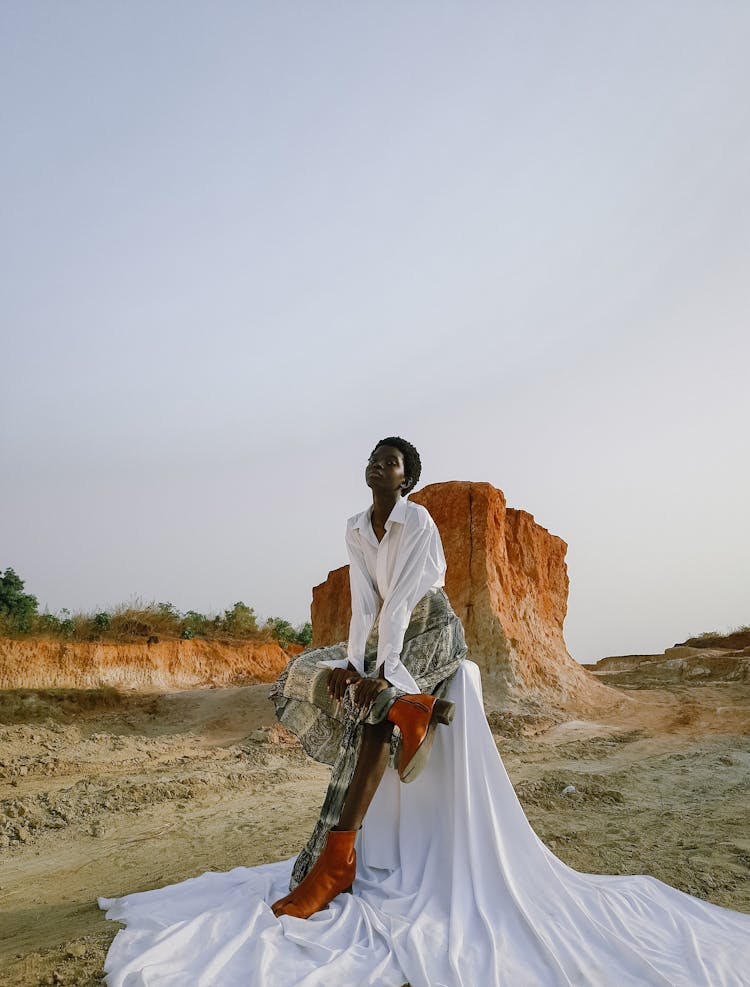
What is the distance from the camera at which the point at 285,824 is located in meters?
4.95

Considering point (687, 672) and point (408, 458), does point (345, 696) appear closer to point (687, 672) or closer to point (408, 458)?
point (408, 458)

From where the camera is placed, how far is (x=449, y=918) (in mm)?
2514

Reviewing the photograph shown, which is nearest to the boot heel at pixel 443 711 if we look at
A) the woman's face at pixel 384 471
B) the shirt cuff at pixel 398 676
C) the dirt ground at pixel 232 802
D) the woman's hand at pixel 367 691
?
the shirt cuff at pixel 398 676

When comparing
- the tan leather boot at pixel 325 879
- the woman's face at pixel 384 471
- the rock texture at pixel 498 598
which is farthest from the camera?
the rock texture at pixel 498 598

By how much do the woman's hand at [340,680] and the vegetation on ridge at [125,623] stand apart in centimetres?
1215

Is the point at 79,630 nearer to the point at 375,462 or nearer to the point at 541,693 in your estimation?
the point at 541,693

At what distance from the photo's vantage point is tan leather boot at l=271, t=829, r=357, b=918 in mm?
2588

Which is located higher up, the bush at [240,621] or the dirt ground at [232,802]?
the bush at [240,621]

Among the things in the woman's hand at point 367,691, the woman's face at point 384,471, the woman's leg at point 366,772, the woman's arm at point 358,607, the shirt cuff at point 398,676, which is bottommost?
the woman's leg at point 366,772

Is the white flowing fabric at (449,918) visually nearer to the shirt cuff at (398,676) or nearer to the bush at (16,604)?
the shirt cuff at (398,676)

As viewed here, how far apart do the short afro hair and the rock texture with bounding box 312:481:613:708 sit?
7.21 m

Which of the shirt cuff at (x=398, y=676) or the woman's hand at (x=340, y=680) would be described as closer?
the shirt cuff at (x=398, y=676)

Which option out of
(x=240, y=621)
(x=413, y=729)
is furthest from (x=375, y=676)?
(x=240, y=621)

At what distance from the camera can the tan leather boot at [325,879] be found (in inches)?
102
